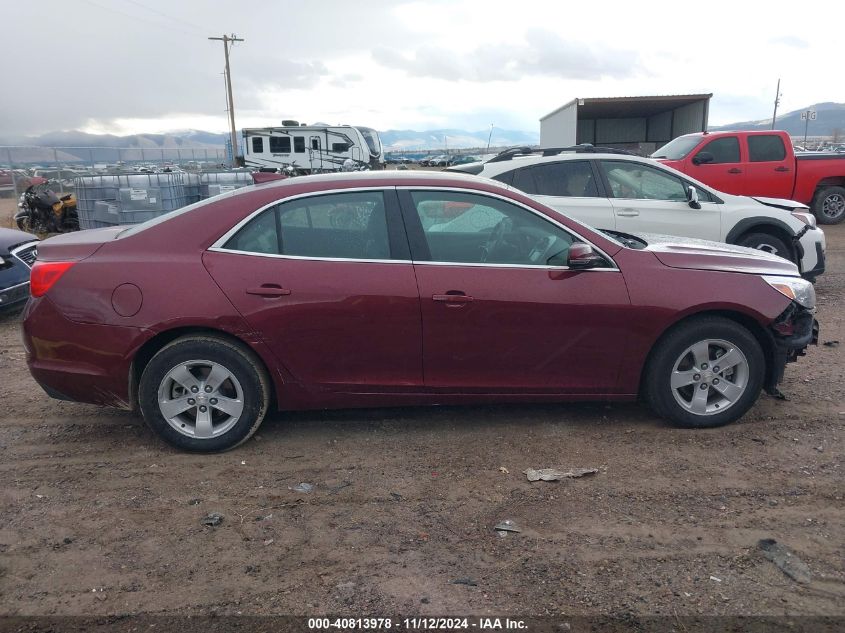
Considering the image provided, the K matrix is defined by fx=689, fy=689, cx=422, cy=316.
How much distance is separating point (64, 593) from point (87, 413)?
7.38 ft

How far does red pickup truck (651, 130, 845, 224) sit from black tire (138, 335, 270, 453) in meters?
10.1

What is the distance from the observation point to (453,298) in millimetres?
4074

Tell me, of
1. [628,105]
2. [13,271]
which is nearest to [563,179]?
[13,271]

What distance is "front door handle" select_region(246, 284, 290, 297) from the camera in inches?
159

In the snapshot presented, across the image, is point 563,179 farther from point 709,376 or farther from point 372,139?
point 372,139

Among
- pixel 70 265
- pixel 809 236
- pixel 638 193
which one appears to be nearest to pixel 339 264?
pixel 70 265

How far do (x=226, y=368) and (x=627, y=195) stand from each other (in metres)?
5.03

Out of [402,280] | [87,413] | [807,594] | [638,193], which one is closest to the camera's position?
[807,594]

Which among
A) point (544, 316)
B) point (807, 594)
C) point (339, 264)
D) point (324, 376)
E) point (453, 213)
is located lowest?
point (807, 594)

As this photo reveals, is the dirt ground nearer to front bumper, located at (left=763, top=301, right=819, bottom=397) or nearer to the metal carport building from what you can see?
front bumper, located at (left=763, top=301, right=819, bottom=397)

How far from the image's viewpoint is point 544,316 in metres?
4.13

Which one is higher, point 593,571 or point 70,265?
point 70,265

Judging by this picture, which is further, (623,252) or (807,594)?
(623,252)

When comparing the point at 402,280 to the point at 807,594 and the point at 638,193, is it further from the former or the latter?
the point at 638,193
